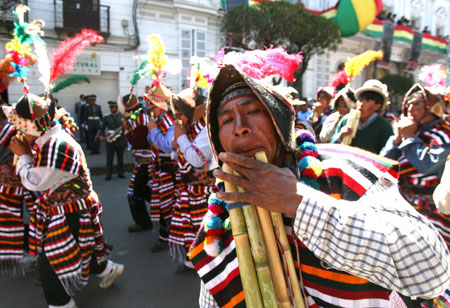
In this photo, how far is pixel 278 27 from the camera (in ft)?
48.2

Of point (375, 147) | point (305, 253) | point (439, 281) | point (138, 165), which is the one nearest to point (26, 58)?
point (138, 165)

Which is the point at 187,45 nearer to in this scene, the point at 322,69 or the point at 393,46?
the point at 322,69

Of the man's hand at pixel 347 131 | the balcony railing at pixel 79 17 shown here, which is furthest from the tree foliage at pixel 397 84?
the man's hand at pixel 347 131

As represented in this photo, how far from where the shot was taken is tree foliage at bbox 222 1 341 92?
14664 mm

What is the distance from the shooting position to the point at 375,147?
3.71 metres

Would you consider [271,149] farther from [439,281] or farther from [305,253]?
[439,281]

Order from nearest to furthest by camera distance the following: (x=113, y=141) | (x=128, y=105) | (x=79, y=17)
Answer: (x=128, y=105) < (x=113, y=141) < (x=79, y=17)

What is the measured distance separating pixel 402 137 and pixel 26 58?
352cm

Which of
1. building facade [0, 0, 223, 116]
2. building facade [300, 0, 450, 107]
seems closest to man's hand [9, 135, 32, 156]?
building facade [0, 0, 223, 116]

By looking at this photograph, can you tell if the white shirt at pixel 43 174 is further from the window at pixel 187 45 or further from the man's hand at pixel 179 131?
the window at pixel 187 45

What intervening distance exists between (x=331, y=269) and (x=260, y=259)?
265 millimetres

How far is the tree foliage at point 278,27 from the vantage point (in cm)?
1466

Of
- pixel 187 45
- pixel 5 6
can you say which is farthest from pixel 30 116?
pixel 187 45

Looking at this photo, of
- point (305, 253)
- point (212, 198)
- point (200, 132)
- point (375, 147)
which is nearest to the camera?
point (305, 253)
